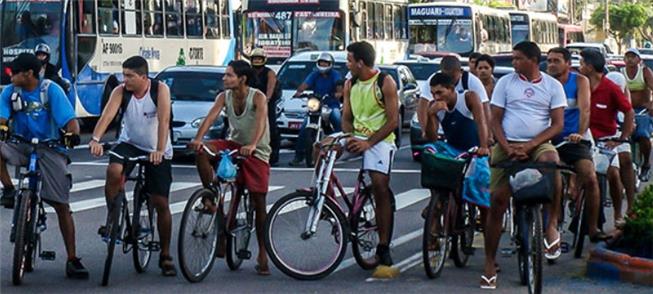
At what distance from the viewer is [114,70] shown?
1094 inches

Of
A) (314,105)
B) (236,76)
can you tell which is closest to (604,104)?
(236,76)

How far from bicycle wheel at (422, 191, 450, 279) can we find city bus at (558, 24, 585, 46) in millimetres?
53042

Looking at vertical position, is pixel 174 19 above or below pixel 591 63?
above

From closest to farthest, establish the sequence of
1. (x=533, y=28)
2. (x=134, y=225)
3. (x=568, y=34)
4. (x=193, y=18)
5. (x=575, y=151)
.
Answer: (x=134, y=225), (x=575, y=151), (x=193, y=18), (x=533, y=28), (x=568, y=34)

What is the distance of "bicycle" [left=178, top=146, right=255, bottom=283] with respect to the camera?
10133 mm

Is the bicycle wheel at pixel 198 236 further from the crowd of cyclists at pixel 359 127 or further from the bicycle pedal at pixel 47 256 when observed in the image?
the bicycle pedal at pixel 47 256

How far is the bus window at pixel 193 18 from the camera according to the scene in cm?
3111

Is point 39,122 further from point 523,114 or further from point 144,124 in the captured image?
point 523,114

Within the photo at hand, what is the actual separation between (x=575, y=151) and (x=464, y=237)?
3.65ft

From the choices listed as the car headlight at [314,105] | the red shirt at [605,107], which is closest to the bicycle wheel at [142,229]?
the red shirt at [605,107]

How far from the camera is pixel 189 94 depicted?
72.3 feet

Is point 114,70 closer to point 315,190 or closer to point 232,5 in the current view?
point 232,5

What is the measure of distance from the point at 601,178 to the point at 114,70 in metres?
17.2

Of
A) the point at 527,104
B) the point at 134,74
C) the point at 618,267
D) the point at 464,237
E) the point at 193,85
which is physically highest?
the point at 134,74
